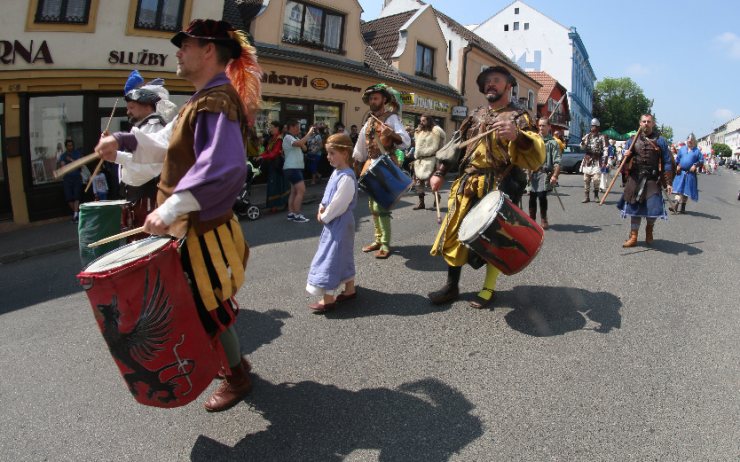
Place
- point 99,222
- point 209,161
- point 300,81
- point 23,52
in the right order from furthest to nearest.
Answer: point 300,81 → point 23,52 → point 99,222 → point 209,161

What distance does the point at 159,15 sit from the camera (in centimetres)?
1145

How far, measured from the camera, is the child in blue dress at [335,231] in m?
4.10

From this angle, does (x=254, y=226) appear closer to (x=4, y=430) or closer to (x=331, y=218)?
(x=331, y=218)

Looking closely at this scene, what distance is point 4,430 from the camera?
2.62 metres

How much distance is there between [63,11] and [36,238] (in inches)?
190

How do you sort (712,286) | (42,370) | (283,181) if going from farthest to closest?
(283,181) → (712,286) → (42,370)

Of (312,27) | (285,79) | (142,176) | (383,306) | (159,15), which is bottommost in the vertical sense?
(383,306)

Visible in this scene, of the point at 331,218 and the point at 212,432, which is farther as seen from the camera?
the point at 331,218

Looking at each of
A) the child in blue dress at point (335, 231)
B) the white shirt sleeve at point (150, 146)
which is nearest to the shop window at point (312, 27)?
the child in blue dress at point (335, 231)

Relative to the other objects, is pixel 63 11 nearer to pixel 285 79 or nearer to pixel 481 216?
pixel 285 79

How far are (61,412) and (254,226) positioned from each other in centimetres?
576

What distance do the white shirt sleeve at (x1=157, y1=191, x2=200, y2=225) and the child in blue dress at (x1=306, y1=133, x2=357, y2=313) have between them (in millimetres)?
1970

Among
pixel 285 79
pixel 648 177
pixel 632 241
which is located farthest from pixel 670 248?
pixel 285 79

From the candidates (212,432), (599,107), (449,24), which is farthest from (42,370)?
(599,107)
